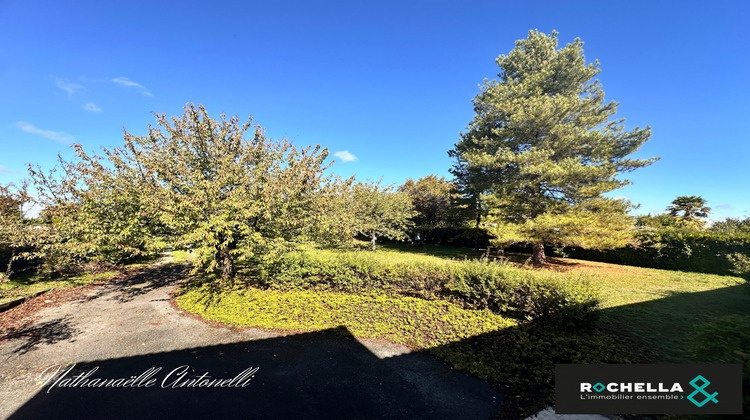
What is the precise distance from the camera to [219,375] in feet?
14.7

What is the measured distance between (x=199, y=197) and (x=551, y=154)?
15.7 meters

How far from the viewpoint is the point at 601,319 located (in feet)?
21.2

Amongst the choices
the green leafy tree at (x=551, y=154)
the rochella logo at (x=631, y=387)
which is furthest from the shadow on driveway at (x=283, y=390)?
the green leafy tree at (x=551, y=154)

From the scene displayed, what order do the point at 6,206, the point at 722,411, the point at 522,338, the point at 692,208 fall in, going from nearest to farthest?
the point at 722,411 → the point at 522,338 → the point at 6,206 → the point at 692,208

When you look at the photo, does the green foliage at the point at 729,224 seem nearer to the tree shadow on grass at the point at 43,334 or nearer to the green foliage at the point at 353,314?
the green foliage at the point at 353,314

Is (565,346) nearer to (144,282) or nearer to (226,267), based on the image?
(226,267)

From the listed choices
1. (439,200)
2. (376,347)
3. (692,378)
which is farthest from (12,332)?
(439,200)

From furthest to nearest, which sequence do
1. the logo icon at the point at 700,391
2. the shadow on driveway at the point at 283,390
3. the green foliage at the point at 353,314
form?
the green foliage at the point at 353,314 → the shadow on driveway at the point at 283,390 → the logo icon at the point at 700,391

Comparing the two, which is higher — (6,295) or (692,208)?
(692,208)

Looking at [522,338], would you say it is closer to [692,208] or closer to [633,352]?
[633,352]

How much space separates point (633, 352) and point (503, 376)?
2767mm

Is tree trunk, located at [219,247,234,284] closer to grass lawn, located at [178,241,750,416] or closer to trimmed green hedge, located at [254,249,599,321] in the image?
grass lawn, located at [178,241,750,416]
